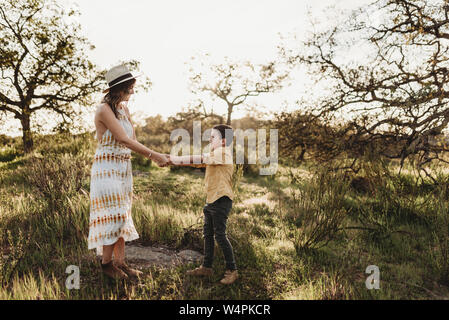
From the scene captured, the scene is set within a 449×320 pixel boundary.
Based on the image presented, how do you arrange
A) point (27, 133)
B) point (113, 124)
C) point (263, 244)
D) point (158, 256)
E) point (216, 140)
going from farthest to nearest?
point (27, 133) → point (263, 244) → point (158, 256) → point (216, 140) → point (113, 124)

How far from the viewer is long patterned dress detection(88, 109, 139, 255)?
2791 mm

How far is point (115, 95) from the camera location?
285 cm

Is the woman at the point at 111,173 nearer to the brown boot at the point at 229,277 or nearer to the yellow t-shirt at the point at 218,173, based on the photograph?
the yellow t-shirt at the point at 218,173

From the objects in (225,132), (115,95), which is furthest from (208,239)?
(115,95)

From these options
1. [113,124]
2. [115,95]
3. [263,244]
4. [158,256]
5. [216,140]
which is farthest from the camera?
[263,244]

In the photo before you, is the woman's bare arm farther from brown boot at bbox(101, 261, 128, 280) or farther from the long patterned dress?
brown boot at bbox(101, 261, 128, 280)

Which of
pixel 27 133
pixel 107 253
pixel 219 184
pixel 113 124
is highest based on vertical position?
pixel 27 133

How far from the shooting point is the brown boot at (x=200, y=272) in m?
3.09

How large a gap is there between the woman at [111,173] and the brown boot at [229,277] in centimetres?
104

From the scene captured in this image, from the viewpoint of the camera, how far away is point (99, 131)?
2812 mm

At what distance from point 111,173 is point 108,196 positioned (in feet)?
0.75

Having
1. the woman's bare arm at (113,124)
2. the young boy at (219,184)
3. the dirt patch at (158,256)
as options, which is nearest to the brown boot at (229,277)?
the young boy at (219,184)

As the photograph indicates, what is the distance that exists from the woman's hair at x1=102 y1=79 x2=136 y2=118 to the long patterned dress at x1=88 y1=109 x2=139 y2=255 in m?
0.10

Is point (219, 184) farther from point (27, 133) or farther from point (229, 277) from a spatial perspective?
point (27, 133)
